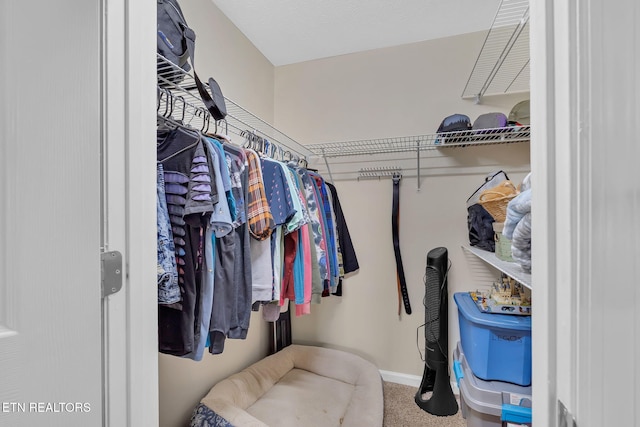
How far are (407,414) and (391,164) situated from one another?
64.4 inches

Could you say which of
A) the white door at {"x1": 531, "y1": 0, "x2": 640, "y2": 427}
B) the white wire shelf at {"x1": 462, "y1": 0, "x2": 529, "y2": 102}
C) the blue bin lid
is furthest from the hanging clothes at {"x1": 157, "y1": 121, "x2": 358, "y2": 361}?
the white wire shelf at {"x1": 462, "y1": 0, "x2": 529, "y2": 102}

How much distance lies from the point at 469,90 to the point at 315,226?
142cm

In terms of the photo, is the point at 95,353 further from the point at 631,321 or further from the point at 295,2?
the point at 295,2

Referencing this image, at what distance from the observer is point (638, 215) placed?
0.86ft

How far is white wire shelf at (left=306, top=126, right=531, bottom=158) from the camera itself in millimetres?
1686

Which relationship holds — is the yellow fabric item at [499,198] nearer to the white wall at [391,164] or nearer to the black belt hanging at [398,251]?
the white wall at [391,164]

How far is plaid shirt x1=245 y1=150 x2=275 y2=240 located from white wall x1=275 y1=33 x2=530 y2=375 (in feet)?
3.66

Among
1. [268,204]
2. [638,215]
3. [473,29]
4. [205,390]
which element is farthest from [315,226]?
[473,29]

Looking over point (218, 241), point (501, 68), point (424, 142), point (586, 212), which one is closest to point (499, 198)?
point (424, 142)

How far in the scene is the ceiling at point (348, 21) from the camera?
1.69 metres

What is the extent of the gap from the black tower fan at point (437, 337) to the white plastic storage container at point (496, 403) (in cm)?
55

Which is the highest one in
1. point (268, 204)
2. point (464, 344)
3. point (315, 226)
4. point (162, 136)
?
point (162, 136)

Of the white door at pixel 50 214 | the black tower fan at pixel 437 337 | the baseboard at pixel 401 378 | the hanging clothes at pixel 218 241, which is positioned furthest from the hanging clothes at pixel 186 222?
the baseboard at pixel 401 378

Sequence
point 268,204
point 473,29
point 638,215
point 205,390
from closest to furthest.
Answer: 1. point 638,215
2. point 268,204
3. point 205,390
4. point 473,29
